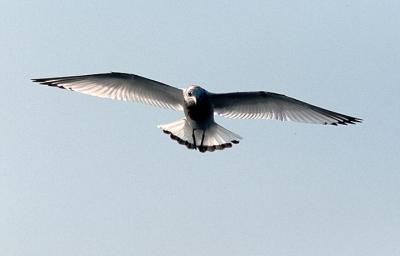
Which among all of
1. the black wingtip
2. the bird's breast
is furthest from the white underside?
the black wingtip

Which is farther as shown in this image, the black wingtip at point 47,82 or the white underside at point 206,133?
the white underside at point 206,133

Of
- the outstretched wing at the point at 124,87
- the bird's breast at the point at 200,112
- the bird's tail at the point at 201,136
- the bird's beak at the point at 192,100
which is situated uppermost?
the outstretched wing at the point at 124,87

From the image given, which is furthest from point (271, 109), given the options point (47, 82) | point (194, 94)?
point (47, 82)

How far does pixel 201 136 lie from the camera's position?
634 inches

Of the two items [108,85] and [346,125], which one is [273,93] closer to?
[346,125]

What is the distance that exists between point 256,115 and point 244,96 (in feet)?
1.84

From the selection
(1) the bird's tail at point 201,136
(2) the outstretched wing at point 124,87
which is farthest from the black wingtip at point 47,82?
(1) the bird's tail at point 201,136

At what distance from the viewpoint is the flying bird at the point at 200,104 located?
51.7 feet

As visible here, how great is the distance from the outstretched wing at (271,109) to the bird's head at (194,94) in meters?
0.29

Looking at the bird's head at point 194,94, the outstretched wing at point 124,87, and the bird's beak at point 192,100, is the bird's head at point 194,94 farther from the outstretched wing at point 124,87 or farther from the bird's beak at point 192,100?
the outstretched wing at point 124,87

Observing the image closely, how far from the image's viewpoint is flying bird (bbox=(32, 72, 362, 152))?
15.8 m

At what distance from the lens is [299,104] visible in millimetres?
16031

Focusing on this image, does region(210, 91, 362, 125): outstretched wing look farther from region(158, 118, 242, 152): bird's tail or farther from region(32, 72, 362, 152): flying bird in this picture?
region(158, 118, 242, 152): bird's tail

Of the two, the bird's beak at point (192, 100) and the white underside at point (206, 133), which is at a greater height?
the bird's beak at point (192, 100)
